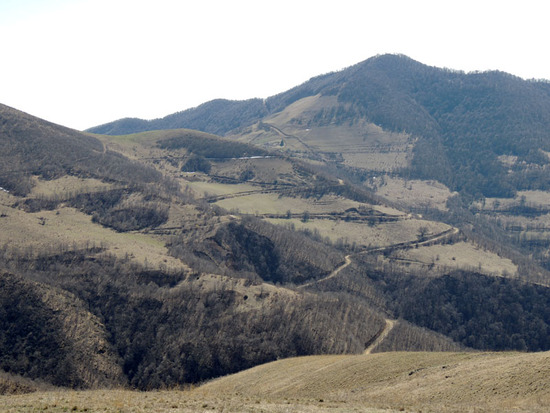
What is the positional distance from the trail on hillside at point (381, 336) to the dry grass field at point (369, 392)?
36.9 meters

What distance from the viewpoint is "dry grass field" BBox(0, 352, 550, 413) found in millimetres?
47812

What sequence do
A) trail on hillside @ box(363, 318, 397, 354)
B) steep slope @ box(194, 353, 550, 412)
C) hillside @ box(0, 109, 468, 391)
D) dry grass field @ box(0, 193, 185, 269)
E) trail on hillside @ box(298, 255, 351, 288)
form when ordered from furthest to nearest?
1. trail on hillside @ box(298, 255, 351, 288)
2. dry grass field @ box(0, 193, 185, 269)
3. trail on hillside @ box(363, 318, 397, 354)
4. hillside @ box(0, 109, 468, 391)
5. steep slope @ box(194, 353, 550, 412)

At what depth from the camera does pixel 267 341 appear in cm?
11288

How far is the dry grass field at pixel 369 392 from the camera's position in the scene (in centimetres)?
4781

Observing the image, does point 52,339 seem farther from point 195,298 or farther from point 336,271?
point 336,271

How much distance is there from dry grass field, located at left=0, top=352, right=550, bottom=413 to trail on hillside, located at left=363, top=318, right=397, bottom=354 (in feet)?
121

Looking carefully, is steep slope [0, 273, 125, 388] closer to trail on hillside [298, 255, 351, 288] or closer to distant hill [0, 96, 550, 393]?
distant hill [0, 96, 550, 393]

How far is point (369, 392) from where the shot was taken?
210ft

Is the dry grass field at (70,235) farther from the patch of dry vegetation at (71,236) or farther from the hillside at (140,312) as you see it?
the hillside at (140,312)

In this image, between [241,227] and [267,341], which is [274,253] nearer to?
[241,227]

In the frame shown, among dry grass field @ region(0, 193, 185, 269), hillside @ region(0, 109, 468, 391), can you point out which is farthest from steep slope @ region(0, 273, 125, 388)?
dry grass field @ region(0, 193, 185, 269)

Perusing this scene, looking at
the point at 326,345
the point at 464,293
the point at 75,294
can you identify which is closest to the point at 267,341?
the point at 326,345

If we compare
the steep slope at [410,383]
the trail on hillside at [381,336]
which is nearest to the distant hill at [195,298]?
the trail on hillside at [381,336]

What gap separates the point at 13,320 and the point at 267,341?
52550mm
